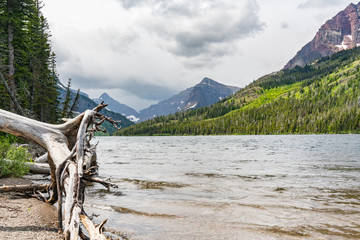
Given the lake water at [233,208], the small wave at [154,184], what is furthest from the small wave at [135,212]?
the small wave at [154,184]

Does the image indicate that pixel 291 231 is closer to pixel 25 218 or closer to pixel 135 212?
pixel 135 212

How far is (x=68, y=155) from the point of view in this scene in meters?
7.57

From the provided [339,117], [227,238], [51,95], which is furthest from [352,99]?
[227,238]

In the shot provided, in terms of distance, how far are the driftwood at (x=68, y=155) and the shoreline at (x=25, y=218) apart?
409mm

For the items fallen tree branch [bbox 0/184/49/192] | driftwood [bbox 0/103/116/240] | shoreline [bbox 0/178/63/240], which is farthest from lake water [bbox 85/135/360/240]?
driftwood [bbox 0/103/116/240]

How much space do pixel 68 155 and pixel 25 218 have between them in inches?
105

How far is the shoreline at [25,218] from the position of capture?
22.0ft

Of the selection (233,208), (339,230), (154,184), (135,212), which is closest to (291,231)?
(339,230)

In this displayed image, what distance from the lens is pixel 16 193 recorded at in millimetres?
11047

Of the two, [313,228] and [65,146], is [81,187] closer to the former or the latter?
[65,146]

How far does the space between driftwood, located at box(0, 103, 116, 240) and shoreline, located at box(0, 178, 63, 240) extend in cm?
41

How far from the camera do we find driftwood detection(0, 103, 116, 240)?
19.5 ft

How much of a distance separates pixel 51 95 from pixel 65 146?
136ft

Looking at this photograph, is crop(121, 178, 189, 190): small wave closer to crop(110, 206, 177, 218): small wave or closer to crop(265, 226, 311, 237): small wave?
crop(110, 206, 177, 218): small wave
